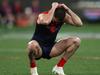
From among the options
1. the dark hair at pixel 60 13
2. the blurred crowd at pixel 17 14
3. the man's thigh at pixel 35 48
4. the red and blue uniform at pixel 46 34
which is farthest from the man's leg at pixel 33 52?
the blurred crowd at pixel 17 14

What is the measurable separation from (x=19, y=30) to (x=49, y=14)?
20585 millimetres

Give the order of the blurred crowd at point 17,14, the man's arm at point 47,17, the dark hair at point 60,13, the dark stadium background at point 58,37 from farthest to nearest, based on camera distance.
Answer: the blurred crowd at point 17,14
the dark stadium background at point 58,37
the dark hair at point 60,13
the man's arm at point 47,17

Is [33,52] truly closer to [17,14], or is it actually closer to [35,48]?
Result: [35,48]

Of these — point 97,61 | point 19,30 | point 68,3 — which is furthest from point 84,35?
point 97,61

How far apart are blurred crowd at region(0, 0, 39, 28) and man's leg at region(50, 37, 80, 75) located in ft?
71.5

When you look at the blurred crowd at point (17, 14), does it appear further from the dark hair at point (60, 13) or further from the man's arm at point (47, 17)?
the man's arm at point (47, 17)

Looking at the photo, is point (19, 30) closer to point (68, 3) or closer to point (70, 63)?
point (68, 3)

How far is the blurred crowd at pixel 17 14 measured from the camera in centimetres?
3547

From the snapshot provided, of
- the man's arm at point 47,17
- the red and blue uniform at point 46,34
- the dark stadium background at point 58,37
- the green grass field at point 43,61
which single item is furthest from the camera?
the dark stadium background at point 58,37

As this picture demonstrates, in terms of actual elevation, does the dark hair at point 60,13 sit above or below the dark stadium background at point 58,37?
above

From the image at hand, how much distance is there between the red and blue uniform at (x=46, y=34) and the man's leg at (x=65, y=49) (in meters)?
0.17

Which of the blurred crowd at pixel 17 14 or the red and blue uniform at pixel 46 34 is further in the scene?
the blurred crowd at pixel 17 14

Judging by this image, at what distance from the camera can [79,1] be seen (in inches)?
1490

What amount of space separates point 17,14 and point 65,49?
895 inches
